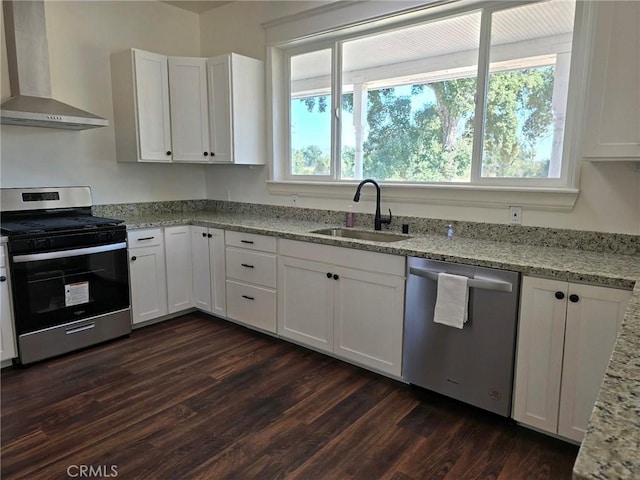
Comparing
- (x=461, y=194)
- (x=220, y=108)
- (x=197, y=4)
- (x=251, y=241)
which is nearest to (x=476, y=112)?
(x=461, y=194)

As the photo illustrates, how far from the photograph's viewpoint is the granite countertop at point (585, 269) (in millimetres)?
638

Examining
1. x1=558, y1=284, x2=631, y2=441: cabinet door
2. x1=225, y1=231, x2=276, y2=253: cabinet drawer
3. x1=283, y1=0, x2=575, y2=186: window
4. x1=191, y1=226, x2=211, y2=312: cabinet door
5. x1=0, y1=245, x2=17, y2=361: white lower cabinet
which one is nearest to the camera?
x1=558, y1=284, x2=631, y2=441: cabinet door

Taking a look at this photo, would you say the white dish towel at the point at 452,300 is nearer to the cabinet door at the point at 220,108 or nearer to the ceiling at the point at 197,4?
the cabinet door at the point at 220,108

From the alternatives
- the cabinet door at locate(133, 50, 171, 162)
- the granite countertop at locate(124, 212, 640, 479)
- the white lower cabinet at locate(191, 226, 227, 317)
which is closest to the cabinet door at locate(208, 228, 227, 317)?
the white lower cabinet at locate(191, 226, 227, 317)

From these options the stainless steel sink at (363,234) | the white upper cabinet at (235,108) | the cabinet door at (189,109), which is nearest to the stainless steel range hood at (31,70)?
the cabinet door at (189,109)

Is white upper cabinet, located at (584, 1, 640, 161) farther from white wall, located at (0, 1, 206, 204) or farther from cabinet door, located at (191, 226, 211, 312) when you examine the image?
white wall, located at (0, 1, 206, 204)

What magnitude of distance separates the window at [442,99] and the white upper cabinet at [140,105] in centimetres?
112

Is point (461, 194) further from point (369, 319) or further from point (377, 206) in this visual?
point (369, 319)

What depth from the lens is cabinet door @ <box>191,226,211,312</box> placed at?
3693mm

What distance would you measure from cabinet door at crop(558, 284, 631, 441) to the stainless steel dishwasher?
238mm

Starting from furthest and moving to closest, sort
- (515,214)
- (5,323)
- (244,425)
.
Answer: (5,323) → (515,214) → (244,425)

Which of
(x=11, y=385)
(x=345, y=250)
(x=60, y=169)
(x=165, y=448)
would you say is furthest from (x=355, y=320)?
(x=60, y=169)

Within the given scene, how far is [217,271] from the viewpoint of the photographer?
11.9ft

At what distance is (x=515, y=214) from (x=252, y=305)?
203cm
